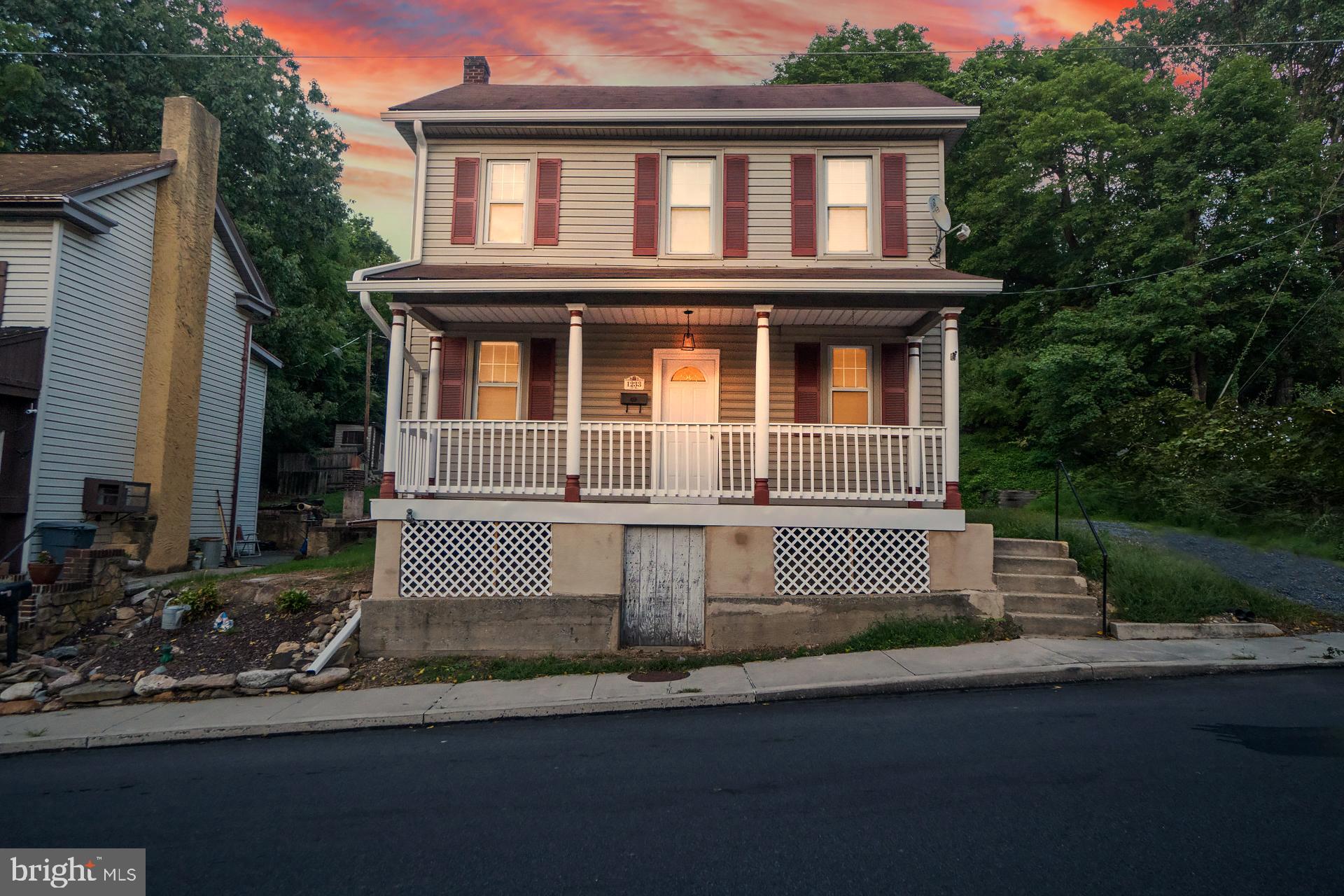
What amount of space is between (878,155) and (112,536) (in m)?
13.9

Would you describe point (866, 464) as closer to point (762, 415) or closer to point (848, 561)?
point (848, 561)

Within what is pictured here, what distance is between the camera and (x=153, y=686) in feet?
25.5

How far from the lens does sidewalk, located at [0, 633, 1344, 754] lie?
6.73 metres

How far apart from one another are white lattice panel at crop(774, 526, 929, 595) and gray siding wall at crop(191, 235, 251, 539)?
11891 mm

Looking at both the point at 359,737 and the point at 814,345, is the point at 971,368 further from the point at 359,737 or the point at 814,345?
the point at 359,737

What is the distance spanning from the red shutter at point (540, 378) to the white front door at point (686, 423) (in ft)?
5.32

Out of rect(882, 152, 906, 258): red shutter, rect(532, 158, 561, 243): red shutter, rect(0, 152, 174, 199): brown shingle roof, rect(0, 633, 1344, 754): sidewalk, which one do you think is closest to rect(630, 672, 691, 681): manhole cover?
rect(0, 633, 1344, 754): sidewalk

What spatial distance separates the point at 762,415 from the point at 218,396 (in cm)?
1252

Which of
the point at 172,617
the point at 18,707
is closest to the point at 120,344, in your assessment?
the point at 172,617

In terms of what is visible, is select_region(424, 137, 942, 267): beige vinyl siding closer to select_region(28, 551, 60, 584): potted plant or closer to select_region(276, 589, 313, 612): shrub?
select_region(276, 589, 313, 612): shrub

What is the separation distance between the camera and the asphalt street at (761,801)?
3576mm

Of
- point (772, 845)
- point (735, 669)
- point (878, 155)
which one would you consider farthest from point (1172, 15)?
point (772, 845)

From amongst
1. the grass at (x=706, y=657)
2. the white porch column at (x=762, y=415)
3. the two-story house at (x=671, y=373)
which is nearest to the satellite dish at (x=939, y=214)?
the two-story house at (x=671, y=373)

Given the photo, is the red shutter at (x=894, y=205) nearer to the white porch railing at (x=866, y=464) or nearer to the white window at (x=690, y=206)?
the white window at (x=690, y=206)
